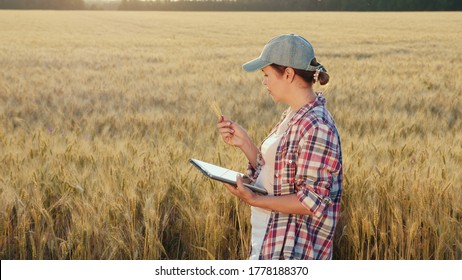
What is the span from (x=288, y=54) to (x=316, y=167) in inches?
14.6

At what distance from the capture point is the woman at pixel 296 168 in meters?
1.97

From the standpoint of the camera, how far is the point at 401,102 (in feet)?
22.4

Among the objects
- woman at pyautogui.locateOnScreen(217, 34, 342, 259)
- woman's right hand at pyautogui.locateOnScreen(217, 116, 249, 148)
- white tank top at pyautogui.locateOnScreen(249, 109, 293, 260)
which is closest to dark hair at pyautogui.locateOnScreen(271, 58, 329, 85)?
woman at pyautogui.locateOnScreen(217, 34, 342, 259)

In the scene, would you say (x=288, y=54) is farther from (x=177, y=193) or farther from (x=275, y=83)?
(x=177, y=193)

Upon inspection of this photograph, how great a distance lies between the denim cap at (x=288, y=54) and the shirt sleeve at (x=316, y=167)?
212 mm

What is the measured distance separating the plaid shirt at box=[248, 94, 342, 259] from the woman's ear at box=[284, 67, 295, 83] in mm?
98

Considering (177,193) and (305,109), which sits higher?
(305,109)

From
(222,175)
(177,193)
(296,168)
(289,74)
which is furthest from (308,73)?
(177,193)

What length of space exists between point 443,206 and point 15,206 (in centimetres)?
185

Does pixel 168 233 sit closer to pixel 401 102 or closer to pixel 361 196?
pixel 361 196

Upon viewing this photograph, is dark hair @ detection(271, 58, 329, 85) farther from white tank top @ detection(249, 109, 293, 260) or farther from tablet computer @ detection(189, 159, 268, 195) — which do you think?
tablet computer @ detection(189, 159, 268, 195)

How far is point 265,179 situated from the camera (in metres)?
2.13

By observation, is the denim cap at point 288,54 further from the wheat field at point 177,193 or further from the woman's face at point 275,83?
the wheat field at point 177,193

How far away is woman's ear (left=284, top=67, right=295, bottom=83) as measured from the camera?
6.77ft
